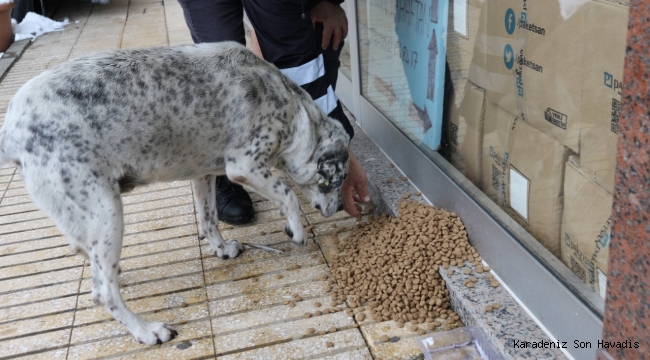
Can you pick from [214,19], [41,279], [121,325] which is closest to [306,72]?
[214,19]

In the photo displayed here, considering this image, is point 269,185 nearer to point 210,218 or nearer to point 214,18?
point 210,218

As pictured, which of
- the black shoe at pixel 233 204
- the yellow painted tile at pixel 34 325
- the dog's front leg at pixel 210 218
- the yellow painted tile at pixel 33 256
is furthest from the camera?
the black shoe at pixel 233 204

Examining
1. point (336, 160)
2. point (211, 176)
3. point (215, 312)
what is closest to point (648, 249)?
point (336, 160)

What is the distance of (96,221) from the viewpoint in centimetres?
278

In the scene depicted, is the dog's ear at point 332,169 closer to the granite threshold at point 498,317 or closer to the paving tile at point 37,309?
the granite threshold at point 498,317

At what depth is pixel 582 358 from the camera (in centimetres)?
240

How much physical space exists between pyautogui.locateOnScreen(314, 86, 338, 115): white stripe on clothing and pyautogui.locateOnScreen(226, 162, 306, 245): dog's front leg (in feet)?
1.94

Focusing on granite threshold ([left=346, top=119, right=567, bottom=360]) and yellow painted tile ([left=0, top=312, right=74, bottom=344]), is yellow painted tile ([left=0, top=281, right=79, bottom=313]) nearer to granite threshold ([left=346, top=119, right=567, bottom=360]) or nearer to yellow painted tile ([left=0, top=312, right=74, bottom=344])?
yellow painted tile ([left=0, top=312, right=74, bottom=344])

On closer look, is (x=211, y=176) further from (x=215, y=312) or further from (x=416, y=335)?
(x=416, y=335)

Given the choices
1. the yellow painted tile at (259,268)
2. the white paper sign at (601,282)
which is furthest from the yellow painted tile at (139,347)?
the white paper sign at (601,282)

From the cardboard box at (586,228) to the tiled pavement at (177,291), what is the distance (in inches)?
30.7

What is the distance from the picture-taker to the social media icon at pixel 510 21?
2.77m

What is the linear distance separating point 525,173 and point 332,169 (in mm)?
976

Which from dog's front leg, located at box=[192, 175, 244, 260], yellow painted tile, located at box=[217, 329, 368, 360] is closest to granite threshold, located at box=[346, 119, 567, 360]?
yellow painted tile, located at box=[217, 329, 368, 360]
